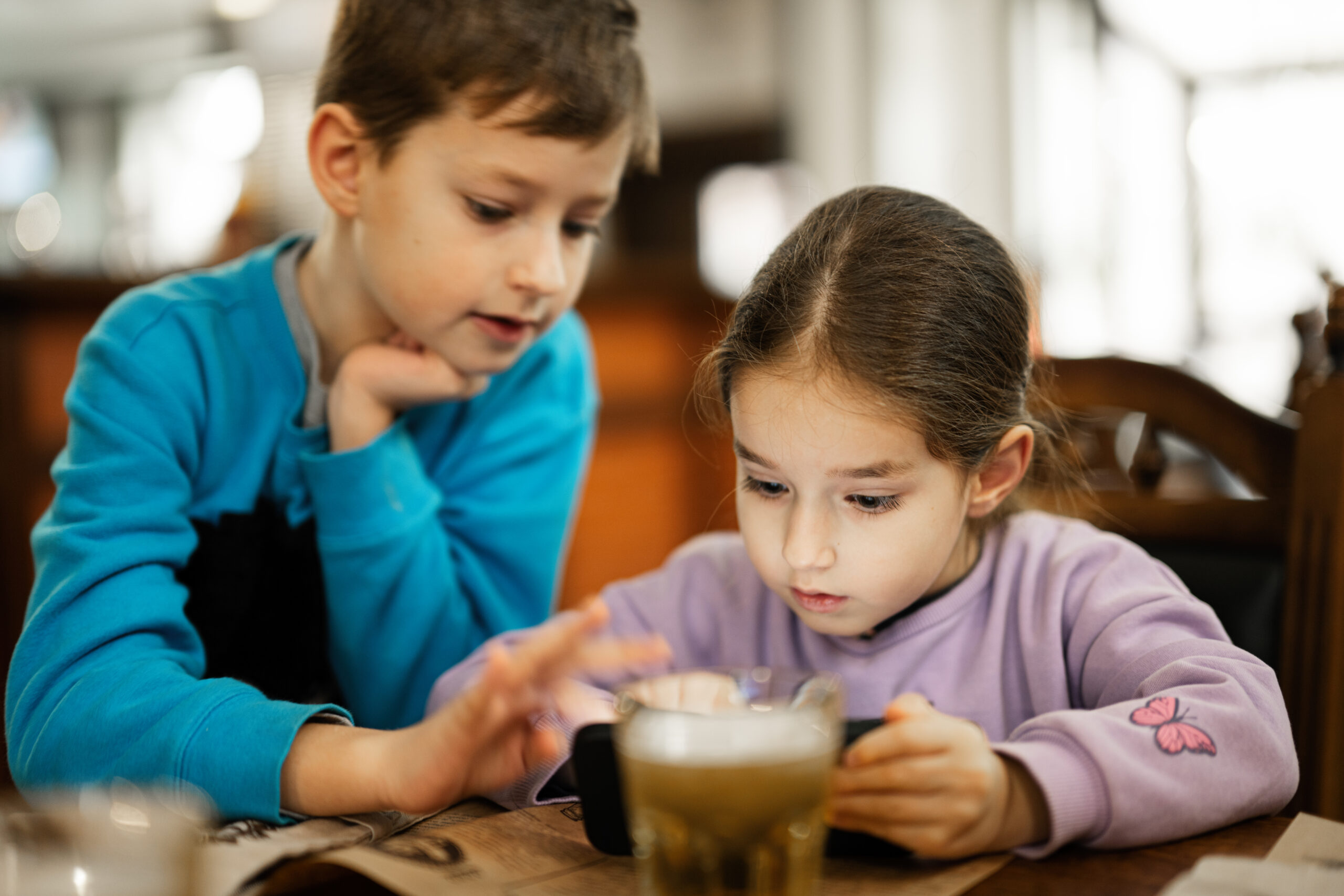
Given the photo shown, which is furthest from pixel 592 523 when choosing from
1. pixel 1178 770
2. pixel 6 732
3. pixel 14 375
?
pixel 1178 770

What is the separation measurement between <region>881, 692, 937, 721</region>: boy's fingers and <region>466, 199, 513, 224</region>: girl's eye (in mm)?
553

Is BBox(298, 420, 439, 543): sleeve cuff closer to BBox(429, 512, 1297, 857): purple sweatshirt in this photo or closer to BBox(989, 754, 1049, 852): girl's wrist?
BBox(429, 512, 1297, 857): purple sweatshirt

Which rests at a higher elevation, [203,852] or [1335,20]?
[1335,20]

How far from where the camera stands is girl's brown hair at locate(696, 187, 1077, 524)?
0.78 meters

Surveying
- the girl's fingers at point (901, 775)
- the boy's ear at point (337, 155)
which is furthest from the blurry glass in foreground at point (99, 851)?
the boy's ear at point (337, 155)

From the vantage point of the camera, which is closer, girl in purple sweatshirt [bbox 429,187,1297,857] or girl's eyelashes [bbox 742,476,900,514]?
girl in purple sweatshirt [bbox 429,187,1297,857]

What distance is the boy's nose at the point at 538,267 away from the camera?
0.95 m

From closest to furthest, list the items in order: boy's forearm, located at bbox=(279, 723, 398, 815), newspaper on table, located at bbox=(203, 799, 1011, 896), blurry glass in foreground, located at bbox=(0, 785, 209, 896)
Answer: blurry glass in foreground, located at bbox=(0, 785, 209, 896), newspaper on table, located at bbox=(203, 799, 1011, 896), boy's forearm, located at bbox=(279, 723, 398, 815)

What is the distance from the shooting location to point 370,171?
0.99 meters

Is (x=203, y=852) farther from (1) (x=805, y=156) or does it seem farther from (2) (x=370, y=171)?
(1) (x=805, y=156)

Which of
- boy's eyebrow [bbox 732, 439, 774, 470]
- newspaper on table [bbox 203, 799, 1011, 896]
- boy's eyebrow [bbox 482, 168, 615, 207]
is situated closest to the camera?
newspaper on table [bbox 203, 799, 1011, 896]

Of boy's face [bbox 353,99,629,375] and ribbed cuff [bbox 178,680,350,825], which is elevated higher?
boy's face [bbox 353,99,629,375]

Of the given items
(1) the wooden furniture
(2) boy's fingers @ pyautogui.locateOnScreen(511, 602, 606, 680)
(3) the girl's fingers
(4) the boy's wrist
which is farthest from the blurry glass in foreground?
(1) the wooden furniture

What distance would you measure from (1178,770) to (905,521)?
0.23 meters
